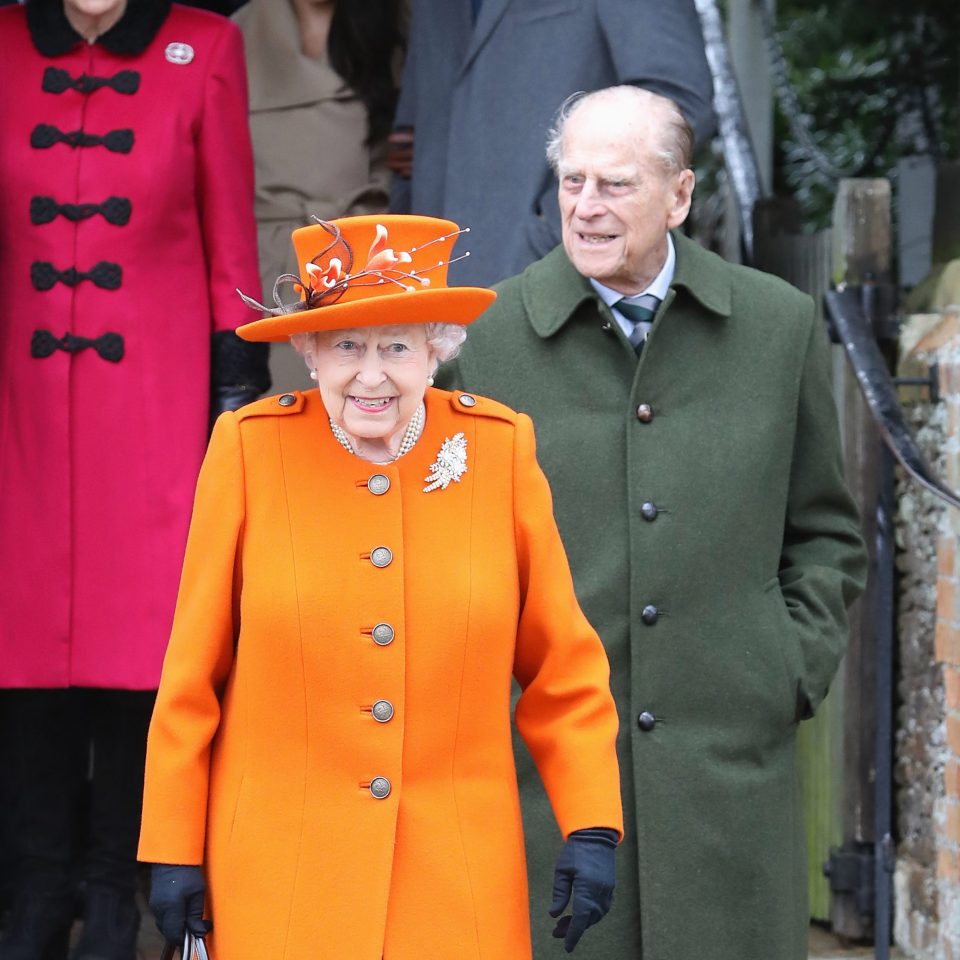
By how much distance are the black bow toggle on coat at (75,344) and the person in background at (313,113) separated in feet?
2.80

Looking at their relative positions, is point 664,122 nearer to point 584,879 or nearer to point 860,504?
point 584,879

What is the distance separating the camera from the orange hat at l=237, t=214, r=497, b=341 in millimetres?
2537

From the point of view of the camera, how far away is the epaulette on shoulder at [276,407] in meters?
2.69

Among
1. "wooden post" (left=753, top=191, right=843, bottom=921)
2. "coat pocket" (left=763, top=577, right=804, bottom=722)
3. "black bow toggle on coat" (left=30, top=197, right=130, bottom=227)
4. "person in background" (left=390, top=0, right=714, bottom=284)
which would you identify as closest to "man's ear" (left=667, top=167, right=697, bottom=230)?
"person in background" (left=390, top=0, right=714, bottom=284)

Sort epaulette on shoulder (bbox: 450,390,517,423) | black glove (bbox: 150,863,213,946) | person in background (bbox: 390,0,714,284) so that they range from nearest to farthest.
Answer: black glove (bbox: 150,863,213,946), epaulette on shoulder (bbox: 450,390,517,423), person in background (bbox: 390,0,714,284)

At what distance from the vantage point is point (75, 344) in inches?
151

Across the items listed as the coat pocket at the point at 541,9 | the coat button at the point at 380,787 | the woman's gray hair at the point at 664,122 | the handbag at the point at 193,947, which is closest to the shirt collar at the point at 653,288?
the woman's gray hair at the point at 664,122

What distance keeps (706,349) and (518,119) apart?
0.99 metres

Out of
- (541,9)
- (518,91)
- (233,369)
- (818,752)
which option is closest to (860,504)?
(818,752)

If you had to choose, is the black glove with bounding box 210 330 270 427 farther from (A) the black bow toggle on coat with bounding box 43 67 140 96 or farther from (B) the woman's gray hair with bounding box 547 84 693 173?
(B) the woman's gray hair with bounding box 547 84 693 173

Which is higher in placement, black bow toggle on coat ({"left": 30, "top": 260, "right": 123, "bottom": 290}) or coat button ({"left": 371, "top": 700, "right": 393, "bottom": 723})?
black bow toggle on coat ({"left": 30, "top": 260, "right": 123, "bottom": 290})

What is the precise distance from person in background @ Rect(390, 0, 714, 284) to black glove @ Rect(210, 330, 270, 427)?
1.75ft

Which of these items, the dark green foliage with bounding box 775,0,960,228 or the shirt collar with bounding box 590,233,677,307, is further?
the dark green foliage with bounding box 775,0,960,228

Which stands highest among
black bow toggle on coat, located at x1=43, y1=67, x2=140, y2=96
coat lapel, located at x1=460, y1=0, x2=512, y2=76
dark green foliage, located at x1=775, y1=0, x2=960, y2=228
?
dark green foliage, located at x1=775, y1=0, x2=960, y2=228
